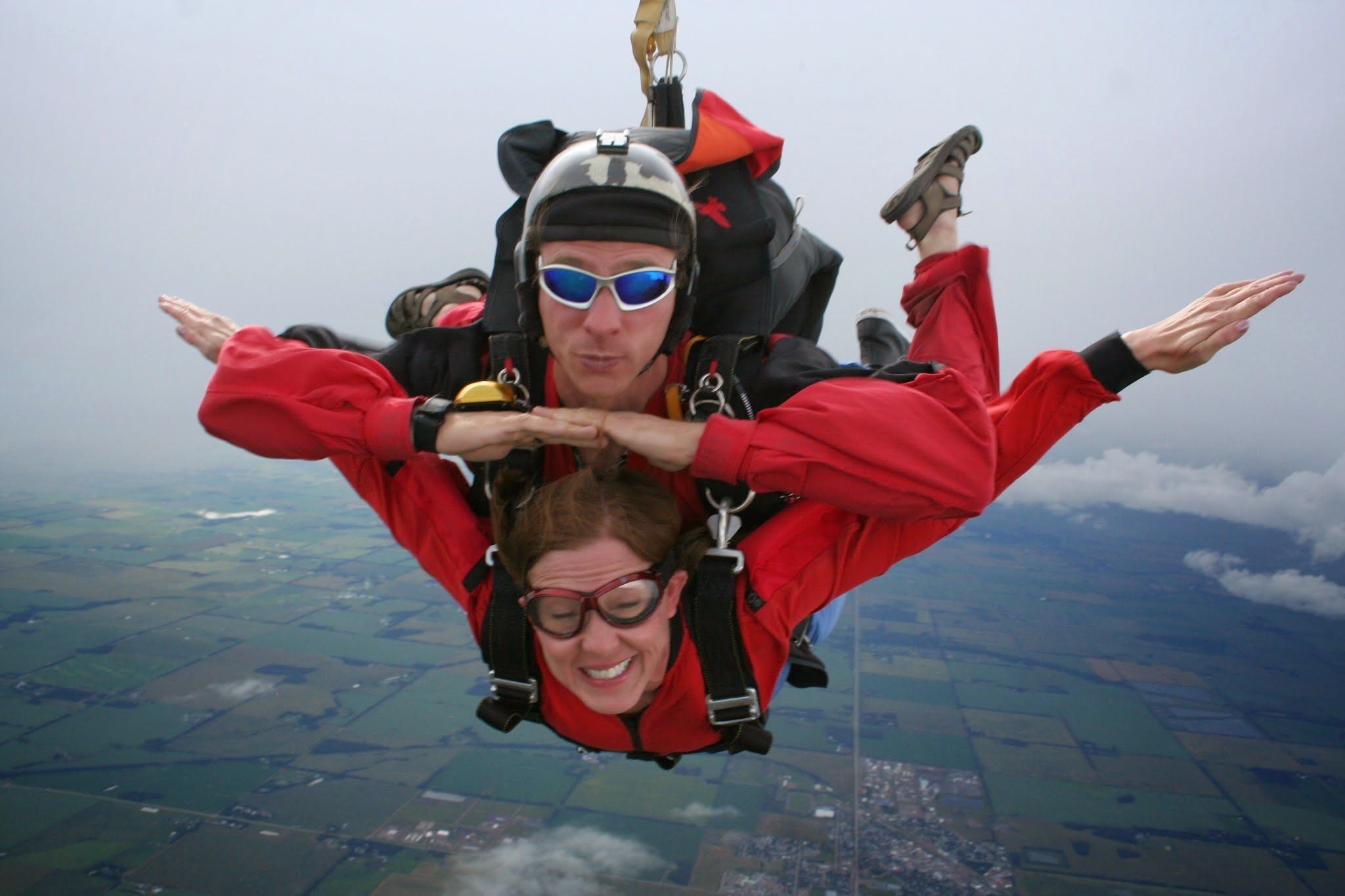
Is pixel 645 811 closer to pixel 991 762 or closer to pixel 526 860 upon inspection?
pixel 526 860

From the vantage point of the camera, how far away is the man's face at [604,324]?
161cm

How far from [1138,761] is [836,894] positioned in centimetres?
885

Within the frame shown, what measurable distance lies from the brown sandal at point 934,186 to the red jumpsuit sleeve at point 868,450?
108 cm

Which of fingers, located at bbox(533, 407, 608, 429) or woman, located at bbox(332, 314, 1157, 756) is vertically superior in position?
fingers, located at bbox(533, 407, 608, 429)

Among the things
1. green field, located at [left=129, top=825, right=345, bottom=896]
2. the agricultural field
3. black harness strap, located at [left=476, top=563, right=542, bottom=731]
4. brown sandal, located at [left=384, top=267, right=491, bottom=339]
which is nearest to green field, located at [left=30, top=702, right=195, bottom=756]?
the agricultural field

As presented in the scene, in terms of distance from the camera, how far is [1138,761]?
63.6 ft

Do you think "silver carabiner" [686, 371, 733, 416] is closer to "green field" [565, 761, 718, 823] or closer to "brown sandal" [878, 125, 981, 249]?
"brown sandal" [878, 125, 981, 249]

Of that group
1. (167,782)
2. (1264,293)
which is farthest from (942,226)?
(167,782)

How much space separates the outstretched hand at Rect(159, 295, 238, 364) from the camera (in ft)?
6.86

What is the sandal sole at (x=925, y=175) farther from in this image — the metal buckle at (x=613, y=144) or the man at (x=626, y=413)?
the metal buckle at (x=613, y=144)

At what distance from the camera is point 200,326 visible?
2.12 m

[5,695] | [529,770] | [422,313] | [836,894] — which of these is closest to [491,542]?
[422,313]

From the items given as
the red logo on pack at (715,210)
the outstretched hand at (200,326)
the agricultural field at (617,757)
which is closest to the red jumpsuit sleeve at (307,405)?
the outstretched hand at (200,326)

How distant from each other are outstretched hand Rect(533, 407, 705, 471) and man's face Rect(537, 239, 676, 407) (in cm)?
10
